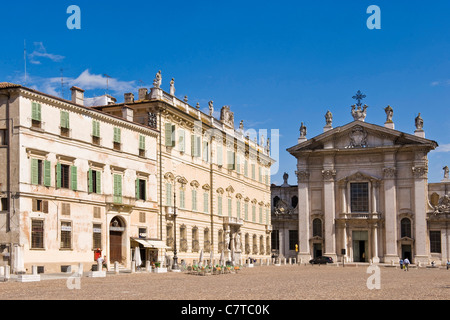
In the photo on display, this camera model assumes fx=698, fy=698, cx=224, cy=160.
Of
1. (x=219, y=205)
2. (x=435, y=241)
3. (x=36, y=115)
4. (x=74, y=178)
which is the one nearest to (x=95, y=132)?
(x=74, y=178)

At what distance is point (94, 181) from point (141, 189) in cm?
520

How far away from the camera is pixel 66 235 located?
38562mm

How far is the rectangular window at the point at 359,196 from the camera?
74.9 m

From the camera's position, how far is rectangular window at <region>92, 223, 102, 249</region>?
40.6 m

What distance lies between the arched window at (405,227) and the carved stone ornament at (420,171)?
4758mm

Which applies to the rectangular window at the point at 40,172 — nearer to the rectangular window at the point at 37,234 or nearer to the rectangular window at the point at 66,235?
the rectangular window at the point at 37,234

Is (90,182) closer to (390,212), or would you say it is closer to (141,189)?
(141,189)

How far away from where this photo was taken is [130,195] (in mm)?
44281


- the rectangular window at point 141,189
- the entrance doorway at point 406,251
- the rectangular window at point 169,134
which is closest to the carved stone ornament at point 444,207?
the entrance doorway at point 406,251

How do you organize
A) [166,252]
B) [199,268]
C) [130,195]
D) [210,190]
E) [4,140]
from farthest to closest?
1. [210,190]
2. [166,252]
3. [130,195]
4. [199,268]
5. [4,140]
